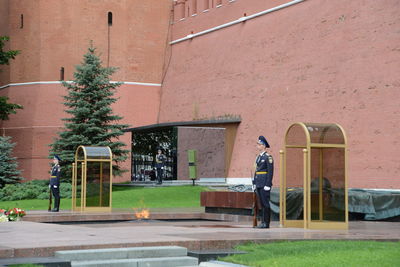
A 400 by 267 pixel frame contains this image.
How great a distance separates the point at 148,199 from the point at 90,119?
541 centimetres

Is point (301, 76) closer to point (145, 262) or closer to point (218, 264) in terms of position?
point (145, 262)

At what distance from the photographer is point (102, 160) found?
54.7 feet

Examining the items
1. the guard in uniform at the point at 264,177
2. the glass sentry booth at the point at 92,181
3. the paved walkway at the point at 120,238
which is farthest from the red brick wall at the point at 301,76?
the paved walkway at the point at 120,238

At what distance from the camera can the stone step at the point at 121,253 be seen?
22.5 feet

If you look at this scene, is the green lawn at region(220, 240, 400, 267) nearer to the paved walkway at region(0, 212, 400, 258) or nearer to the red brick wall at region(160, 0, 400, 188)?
the paved walkway at region(0, 212, 400, 258)

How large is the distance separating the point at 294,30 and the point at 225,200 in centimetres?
1023

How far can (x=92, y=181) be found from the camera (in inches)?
654

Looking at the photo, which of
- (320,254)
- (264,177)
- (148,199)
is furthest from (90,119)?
→ (320,254)

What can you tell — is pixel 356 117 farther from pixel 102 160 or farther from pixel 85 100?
pixel 85 100

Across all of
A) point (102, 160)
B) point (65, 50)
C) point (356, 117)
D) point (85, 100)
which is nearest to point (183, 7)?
point (65, 50)

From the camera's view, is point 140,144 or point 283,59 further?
point 140,144

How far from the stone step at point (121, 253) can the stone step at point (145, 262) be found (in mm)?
133

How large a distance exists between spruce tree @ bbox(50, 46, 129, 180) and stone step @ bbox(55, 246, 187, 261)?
58.7ft

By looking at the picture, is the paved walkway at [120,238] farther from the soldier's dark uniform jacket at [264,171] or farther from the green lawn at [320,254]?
the soldier's dark uniform jacket at [264,171]
